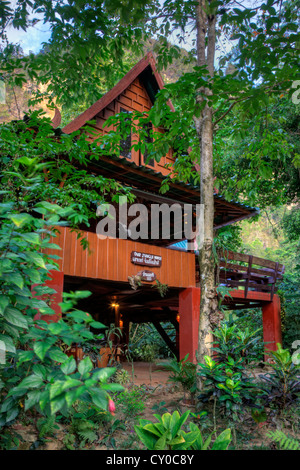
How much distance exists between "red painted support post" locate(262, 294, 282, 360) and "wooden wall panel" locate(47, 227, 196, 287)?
4891 mm

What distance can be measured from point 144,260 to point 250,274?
4.81 metres

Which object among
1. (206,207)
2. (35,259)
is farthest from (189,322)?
(35,259)

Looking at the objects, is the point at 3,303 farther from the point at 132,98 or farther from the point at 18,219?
the point at 132,98

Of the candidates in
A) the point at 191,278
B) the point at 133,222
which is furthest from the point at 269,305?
the point at 133,222

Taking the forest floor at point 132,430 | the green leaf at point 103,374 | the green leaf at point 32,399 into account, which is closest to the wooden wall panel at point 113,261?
the forest floor at point 132,430

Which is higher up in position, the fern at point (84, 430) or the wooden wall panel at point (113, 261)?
the wooden wall panel at point (113, 261)

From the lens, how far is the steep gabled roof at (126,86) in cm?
832

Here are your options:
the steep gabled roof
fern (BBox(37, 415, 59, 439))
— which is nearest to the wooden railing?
the steep gabled roof

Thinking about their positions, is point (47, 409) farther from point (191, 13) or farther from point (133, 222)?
point (133, 222)

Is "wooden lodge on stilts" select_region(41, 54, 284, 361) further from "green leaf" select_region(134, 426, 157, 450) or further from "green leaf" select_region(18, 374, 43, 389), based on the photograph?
"green leaf" select_region(18, 374, 43, 389)

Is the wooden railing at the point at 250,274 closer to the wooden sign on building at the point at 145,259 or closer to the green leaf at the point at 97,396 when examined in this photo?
the wooden sign on building at the point at 145,259

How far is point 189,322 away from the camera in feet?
27.0

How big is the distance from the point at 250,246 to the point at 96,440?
37450 mm
